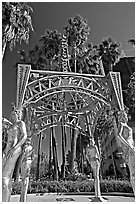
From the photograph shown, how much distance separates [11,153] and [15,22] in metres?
10.6

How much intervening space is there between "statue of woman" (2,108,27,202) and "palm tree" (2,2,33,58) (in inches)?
339

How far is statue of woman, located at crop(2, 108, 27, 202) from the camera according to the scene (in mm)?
4223

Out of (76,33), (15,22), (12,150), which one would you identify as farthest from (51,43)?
(12,150)

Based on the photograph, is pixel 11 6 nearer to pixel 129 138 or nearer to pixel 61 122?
pixel 61 122

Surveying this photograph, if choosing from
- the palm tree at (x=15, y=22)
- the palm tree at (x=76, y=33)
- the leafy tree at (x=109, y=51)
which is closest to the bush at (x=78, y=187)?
the palm tree at (x=15, y=22)

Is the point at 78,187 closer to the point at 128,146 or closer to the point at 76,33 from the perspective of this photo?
the point at 128,146

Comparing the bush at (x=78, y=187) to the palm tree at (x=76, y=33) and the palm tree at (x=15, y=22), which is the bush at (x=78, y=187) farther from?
the palm tree at (x=76, y=33)

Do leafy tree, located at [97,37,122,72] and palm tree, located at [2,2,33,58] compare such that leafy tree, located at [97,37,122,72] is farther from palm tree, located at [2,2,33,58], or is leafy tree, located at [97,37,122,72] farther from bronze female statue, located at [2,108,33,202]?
bronze female statue, located at [2,108,33,202]

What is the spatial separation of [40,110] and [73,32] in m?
12.2

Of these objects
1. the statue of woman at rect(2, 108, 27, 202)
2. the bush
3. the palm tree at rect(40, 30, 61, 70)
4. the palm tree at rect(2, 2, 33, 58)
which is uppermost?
the palm tree at rect(40, 30, 61, 70)

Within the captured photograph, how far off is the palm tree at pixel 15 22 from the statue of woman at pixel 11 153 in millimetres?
8601

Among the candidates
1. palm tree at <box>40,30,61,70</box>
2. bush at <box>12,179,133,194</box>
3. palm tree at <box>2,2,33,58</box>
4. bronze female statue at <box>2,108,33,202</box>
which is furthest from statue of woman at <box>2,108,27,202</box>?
palm tree at <box>40,30,61,70</box>

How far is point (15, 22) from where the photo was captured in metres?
12.9

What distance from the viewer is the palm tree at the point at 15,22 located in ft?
40.5
